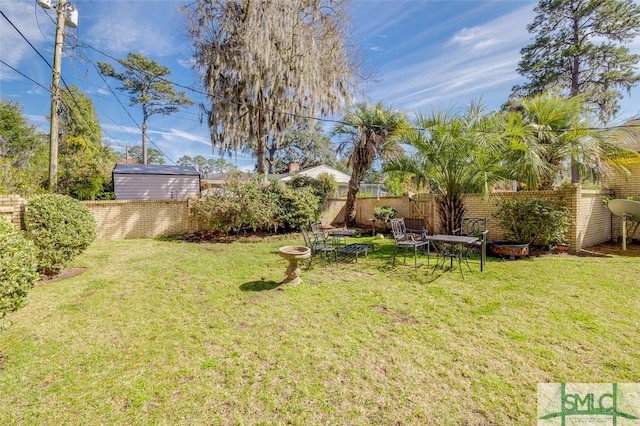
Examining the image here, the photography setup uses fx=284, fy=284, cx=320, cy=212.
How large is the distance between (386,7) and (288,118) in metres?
4.82

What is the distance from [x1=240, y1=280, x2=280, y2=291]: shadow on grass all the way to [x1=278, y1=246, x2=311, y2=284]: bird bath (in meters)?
0.21

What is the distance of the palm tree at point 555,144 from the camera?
6551mm

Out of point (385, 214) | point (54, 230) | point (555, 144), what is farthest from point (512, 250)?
point (54, 230)

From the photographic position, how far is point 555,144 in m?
7.13

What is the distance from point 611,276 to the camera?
5086 mm

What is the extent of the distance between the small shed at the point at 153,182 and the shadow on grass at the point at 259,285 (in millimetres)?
11244

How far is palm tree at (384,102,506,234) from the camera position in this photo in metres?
6.66

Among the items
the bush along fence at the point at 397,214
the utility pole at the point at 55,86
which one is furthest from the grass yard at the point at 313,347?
the utility pole at the point at 55,86

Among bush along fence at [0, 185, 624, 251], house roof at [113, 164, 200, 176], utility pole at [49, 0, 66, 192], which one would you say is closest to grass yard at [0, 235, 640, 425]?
bush along fence at [0, 185, 624, 251]

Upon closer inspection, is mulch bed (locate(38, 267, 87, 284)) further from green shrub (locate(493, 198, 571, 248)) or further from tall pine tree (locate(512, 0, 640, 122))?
tall pine tree (locate(512, 0, 640, 122))

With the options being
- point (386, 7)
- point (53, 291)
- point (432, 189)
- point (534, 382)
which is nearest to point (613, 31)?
point (386, 7)

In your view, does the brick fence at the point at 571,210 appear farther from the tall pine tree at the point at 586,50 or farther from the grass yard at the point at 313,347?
the tall pine tree at the point at 586,50

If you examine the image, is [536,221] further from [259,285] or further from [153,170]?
[153,170]

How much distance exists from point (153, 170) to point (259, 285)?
44.4ft
